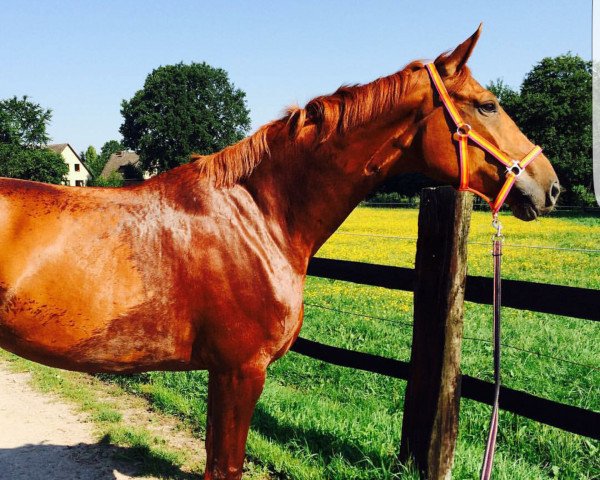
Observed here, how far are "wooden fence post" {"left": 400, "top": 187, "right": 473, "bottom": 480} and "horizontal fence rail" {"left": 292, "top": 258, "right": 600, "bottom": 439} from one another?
47cm

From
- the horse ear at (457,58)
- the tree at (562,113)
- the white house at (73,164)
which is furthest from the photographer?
the white house at (73,164)

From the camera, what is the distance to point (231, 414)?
100.0 inches

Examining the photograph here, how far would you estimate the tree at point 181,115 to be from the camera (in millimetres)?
72375

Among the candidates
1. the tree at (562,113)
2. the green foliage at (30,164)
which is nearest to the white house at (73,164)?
the green foliage at (30,164)

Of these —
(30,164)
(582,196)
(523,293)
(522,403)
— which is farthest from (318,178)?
(30,164)

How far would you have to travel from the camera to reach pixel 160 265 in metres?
Answer: 2.44

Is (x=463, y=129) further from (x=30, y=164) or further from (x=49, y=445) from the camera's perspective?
(x=30, y=164)

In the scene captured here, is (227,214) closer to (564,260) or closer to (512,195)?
(512,195)

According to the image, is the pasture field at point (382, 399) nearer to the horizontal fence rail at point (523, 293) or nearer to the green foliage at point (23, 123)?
the horizontal fence rail at point (523, 293)

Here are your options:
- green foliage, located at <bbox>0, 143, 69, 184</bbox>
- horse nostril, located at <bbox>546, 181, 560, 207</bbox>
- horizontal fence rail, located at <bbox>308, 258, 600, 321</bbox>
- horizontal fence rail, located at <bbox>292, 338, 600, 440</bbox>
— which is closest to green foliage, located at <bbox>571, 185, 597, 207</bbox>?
horizontal fence rail, located at <bbox>308, 258, 600, 321</bbox>

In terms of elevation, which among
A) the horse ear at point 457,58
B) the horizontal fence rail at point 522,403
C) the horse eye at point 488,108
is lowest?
the horizontal fence rail at point 522,403

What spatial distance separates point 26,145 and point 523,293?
2968 inches

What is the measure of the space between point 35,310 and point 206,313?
758 millimetres

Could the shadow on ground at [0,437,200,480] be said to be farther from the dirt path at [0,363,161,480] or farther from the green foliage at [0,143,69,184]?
the green foliage at [0,143,69,184]
